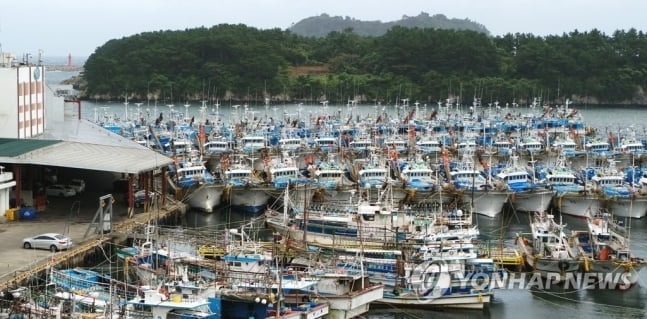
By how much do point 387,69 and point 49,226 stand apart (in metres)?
119

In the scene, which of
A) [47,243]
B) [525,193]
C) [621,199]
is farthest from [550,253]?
[47,243]

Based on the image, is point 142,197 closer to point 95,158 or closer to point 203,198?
point 95,158

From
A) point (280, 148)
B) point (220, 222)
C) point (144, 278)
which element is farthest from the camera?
point (280, 148)

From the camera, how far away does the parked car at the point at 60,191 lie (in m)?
51.0

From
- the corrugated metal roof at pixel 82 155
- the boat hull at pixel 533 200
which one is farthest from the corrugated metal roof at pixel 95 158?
the boat hull at pixel 533 200

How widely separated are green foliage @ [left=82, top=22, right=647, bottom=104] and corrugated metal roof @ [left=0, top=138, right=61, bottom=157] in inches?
3797

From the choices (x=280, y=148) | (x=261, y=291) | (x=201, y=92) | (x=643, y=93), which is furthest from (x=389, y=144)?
(x=643, y=93)

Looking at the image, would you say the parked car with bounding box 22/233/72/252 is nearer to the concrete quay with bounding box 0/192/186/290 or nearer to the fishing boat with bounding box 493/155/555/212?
the concrete quay with bounding box 0/192/186/290

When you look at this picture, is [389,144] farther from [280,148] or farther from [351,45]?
[351,45]

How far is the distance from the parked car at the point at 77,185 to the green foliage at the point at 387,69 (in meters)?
92.8

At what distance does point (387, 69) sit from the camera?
15875 cm

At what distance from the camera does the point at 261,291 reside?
31078 mm

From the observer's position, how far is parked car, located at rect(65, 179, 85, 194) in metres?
52.0

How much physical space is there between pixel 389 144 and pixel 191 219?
21.7m
